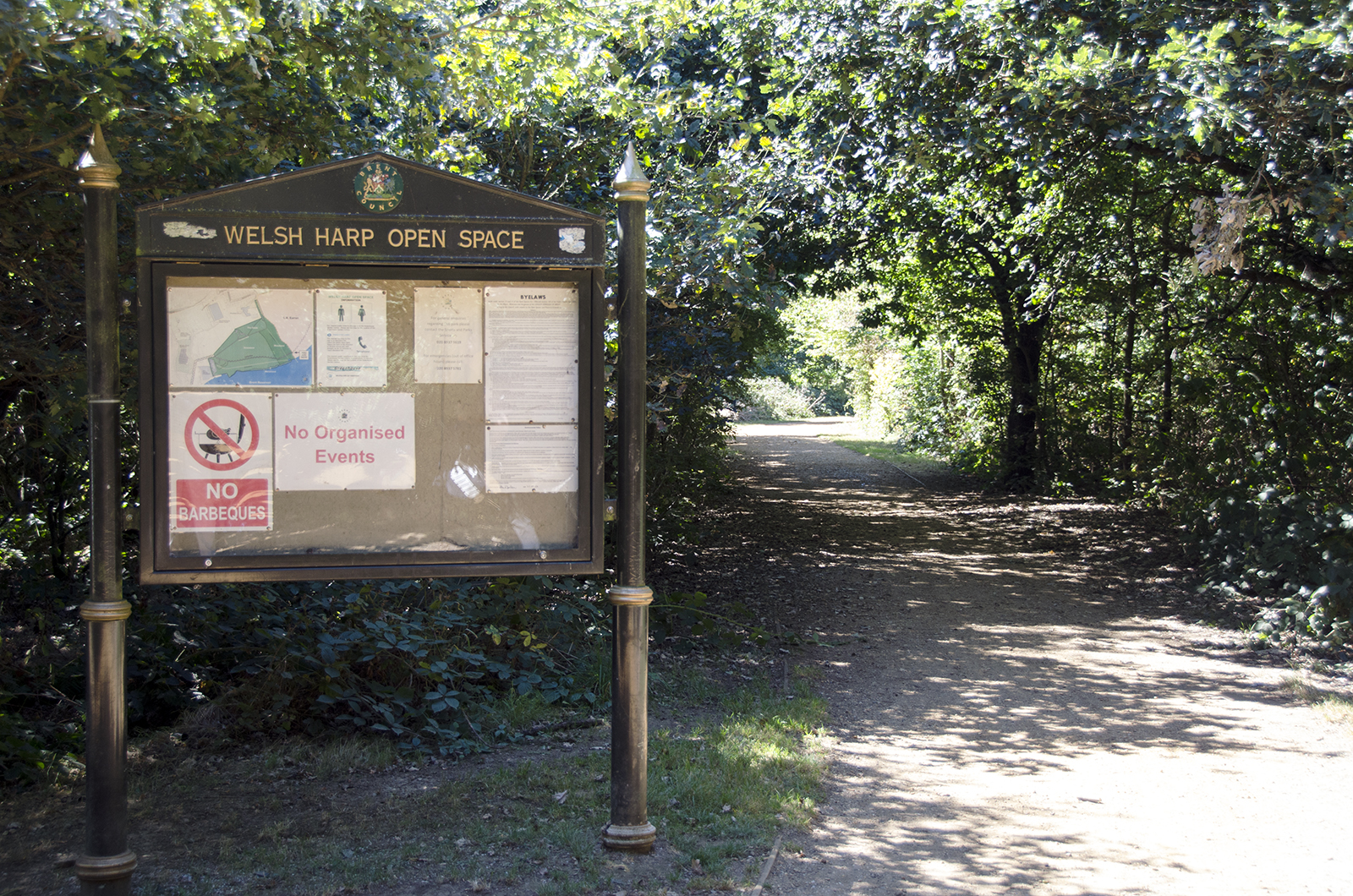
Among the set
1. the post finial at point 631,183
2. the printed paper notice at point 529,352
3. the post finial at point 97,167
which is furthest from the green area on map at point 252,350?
the post finial at point 631,183

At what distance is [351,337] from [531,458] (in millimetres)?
791

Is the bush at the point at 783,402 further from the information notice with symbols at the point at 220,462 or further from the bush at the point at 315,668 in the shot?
the information notice with symbols at the point at 220,462

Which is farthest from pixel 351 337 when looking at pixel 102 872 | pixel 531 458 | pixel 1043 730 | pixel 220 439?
pixel 1043 730

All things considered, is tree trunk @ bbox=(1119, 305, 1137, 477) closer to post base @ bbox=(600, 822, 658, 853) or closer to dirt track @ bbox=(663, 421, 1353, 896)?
dirt track @ bbox=(663, 421, 1353, 896)

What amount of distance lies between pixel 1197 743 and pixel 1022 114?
16.3 ft

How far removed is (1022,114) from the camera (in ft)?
26.4

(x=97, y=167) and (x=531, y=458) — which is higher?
(x=97, y=167)

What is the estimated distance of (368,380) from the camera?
3693mm

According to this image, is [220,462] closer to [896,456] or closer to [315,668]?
[315,668]

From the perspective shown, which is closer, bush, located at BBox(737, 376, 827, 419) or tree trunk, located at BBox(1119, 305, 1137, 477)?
tree trunk, located at BBox(1119, 305, 1137, 477)

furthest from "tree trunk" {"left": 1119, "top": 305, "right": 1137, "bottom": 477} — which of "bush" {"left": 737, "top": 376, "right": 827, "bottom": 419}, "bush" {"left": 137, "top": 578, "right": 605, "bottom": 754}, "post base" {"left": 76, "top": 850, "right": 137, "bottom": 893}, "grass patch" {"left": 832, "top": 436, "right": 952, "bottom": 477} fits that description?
"bush" {"left": 737, "top": 376, "right": 827, "bottom": 419}

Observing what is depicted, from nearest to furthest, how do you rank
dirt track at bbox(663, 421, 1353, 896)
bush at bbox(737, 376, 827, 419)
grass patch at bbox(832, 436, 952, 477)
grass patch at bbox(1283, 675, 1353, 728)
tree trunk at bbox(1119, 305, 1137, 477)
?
dirt track at bbox(663, 421, 1353, 896)
grass patch at bbox(1283, 675, 1353, 728)
tree trunk at bbox(1119, 305, 1137, 477)
grass patch at bbox(832, 436, 952, 477)
bush at bbox(737, 376, 827, 419)

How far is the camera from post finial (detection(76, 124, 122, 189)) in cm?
338

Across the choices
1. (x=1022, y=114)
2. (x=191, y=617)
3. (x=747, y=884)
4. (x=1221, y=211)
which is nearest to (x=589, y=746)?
(x=747, y=884)
